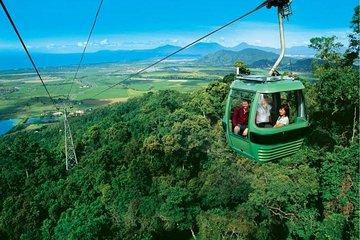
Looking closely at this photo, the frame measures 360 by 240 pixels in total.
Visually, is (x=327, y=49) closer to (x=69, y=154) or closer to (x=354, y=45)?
(x=354, y=45)

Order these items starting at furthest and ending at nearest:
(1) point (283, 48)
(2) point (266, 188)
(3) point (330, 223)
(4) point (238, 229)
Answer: (2) point (266, 188) < (4) point (238, 229) < (3) point (330, 223) < (1) point (283, 48)

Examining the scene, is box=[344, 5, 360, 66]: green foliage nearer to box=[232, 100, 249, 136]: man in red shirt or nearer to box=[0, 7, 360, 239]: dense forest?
box=[0, 7, 360, 239]: dense forest

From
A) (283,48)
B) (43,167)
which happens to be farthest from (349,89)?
(43,167)

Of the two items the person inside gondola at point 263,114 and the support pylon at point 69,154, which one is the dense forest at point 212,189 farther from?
the person inside gondola at point 263,114

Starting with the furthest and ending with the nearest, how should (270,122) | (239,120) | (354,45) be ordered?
(354,45) → (239,120) → (270,122)

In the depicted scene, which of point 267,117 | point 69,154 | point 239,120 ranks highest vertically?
point 267,117

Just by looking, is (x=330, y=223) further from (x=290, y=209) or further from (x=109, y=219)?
(x=109, y=219)

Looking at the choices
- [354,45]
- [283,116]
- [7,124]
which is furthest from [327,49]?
[7,124]
